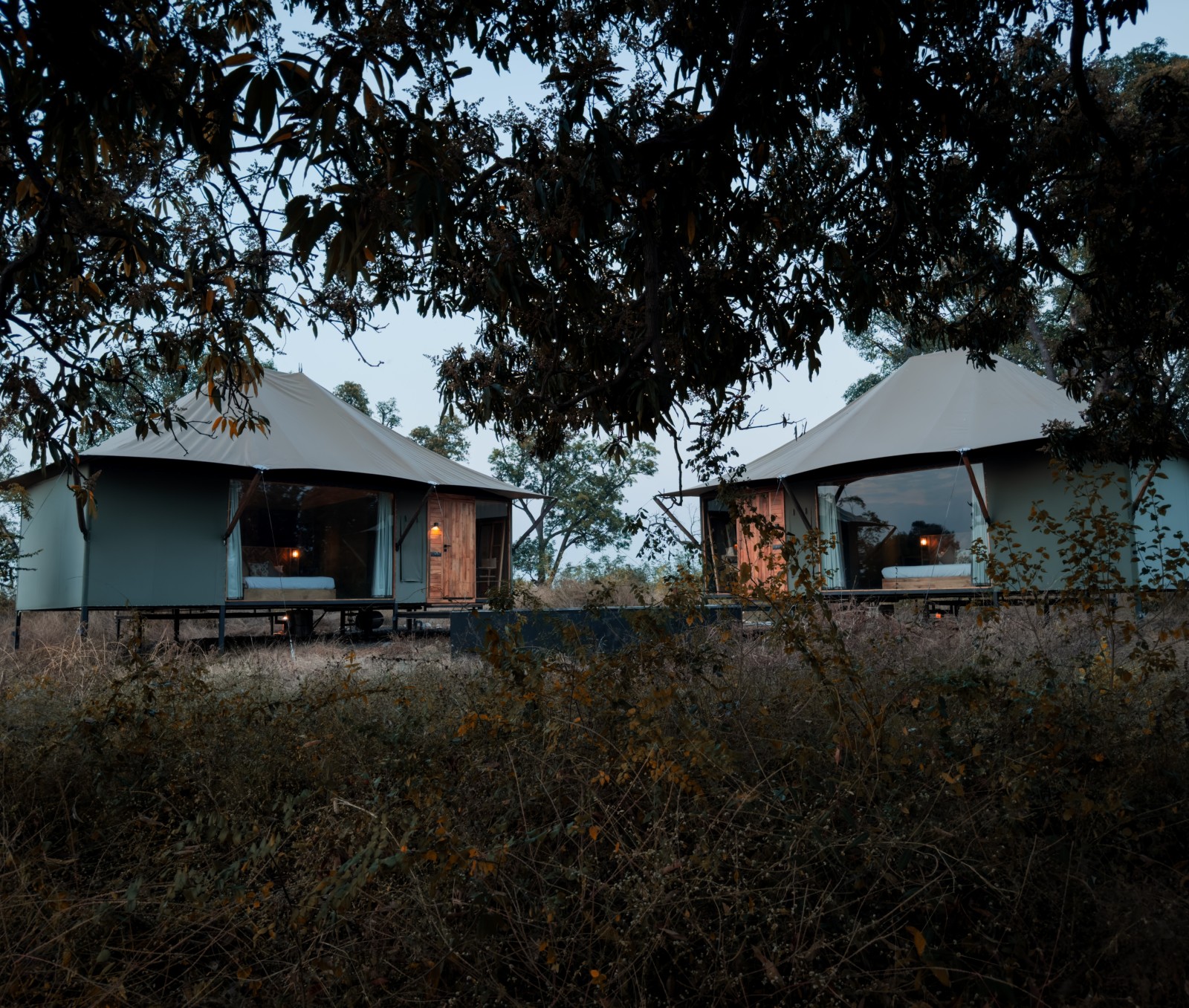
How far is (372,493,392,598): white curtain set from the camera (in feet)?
42.1

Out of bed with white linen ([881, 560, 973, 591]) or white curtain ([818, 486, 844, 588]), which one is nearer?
bed with white linen ([881, 560, 973, 591])

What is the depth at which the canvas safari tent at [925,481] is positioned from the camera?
11.4 meters

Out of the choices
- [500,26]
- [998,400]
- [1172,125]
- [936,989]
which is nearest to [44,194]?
[500,26]

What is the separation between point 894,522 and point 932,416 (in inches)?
98.5

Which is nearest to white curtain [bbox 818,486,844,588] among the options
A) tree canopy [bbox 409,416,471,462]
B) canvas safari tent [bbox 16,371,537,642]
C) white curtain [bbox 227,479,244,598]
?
canvas safari tent [bbox 16,371,537,642]

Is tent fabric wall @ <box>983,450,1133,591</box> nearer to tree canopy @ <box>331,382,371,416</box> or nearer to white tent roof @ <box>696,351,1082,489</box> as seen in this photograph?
white tent roof @ <box>696,351,1082,489</box>

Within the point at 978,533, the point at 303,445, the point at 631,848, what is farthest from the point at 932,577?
the point at 631,848

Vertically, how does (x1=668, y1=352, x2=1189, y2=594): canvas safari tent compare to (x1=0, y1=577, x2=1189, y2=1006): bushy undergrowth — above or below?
above

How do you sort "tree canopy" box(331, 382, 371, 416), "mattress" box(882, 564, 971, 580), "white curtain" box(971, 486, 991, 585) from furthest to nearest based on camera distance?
"tree canopy" box(331, 382, 371, 416) → "mattress" box(882, 564, 971, 580) → "white curtain" box(971, 486, 991, 585)

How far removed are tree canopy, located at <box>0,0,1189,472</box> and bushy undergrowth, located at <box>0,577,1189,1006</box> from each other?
5.05 feet

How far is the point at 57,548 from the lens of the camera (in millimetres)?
11633

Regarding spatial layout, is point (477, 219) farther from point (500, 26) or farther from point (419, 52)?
point (500, 26)

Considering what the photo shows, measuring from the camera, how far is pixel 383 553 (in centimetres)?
1291

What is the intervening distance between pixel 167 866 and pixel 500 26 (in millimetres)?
3773
